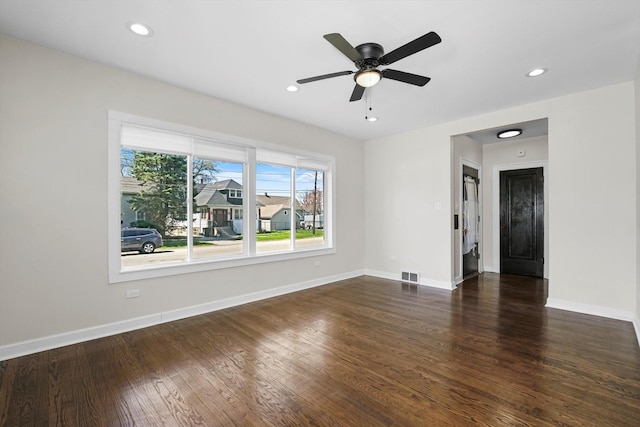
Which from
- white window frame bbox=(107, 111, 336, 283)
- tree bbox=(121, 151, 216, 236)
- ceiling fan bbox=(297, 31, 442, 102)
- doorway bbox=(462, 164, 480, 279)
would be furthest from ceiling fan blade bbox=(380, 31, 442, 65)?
→ doorway bbox=(462, 164, 480, 279)

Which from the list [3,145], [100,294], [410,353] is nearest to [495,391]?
[410,353]

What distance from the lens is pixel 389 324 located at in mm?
→ 3424

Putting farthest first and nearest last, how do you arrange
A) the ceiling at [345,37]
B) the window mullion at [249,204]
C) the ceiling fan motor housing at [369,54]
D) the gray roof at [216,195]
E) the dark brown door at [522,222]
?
the dark brown door at [522,222] → the window mullion at [249,204] → the gray roof at [216,195] → the ceiling fan motor housing at [369,54] → the ceiling at [345,37]

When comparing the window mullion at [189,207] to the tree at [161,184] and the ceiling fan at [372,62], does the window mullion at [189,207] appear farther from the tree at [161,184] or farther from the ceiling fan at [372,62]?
the ceiling fan at [372,62]

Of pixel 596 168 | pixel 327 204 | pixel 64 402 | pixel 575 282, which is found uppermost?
pixel 596 168

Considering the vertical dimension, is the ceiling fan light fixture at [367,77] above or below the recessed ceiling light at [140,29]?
below

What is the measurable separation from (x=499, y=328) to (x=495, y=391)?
1.39 m

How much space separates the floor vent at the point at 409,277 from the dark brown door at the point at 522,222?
227cm

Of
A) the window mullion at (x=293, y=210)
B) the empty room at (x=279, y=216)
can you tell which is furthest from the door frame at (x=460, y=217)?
the window mullion at (x=293, y=210)

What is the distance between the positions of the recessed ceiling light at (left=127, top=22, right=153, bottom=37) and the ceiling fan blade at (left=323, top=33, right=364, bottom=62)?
5.25 ft

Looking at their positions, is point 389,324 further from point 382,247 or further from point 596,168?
point 596,168

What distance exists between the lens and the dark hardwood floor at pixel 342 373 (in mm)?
1879

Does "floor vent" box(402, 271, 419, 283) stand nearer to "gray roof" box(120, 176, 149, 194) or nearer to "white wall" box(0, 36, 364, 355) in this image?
"white wall" box(0, 36, 364, 355)

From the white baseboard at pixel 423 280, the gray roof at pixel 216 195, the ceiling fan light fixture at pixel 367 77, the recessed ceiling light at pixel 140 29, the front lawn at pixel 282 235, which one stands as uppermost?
the recessed ceiling light at pixel 140 29
